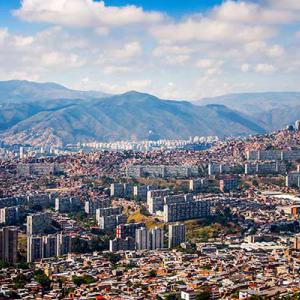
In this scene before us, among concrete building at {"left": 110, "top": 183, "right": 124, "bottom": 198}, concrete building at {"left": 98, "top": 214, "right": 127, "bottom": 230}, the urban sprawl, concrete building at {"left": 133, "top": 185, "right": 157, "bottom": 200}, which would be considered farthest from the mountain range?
concrete building at {"left": 98, "top": 214, "right": 127, "bottom": 230}

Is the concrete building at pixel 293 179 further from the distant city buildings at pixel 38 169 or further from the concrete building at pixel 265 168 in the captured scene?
the distant city buildings at pixel 38 169

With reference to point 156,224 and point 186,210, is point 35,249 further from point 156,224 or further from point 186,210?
point 186,210

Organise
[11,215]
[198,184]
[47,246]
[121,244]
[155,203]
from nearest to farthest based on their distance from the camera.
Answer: [47,246] → [121,244] → [11,215] → [155,203] → [198,184]

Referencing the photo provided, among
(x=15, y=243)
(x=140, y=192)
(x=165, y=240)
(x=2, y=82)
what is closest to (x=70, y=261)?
(x=15, y=243)

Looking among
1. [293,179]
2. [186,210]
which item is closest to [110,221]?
[186,210]

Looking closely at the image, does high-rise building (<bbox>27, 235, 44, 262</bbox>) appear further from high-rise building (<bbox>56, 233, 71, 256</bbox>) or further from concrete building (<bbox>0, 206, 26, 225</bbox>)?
concrete building (<bbox>0, 206, 26, 225</bbox>)

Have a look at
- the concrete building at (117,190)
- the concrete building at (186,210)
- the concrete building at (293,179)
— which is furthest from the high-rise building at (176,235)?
the concrete building at (293,179)
